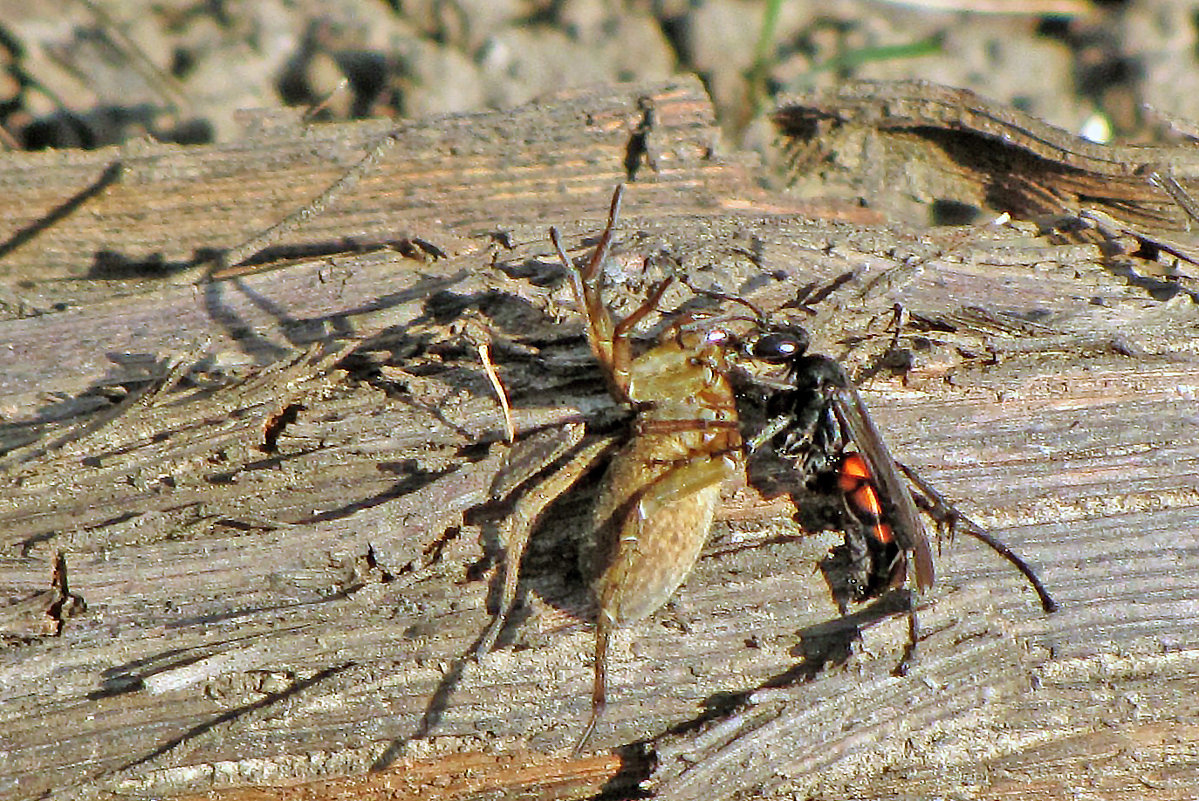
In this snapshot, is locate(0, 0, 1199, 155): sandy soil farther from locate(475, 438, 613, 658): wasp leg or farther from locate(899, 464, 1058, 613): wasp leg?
locate(475, 438, 613, 658): wasp leg

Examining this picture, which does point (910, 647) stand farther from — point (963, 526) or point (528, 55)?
point (528, 55)

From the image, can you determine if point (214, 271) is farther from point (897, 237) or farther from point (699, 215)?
point (897, 237)

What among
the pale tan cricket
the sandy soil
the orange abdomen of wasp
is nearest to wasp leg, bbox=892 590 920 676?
the orange abdomen of wasp

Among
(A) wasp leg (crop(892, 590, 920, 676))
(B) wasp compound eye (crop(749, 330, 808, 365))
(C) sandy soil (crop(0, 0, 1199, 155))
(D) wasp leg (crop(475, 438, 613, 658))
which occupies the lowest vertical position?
(A) wasp leg (crop(892, 590, 920, 676))

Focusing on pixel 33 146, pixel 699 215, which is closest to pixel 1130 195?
pixel 699 215

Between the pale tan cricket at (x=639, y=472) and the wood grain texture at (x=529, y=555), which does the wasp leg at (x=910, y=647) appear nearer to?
the wood grain texture at (x=529, y=555)

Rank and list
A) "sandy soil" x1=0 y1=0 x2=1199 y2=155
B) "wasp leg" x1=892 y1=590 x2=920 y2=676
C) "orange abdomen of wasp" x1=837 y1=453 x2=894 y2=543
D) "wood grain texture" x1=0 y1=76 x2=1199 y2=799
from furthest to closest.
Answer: "sandy soil" x1=0 y1=0 x2=1199 y2=155
"orange abdomen of wasp" x1=837 y1=453 x2=894 y2=543
"wasp leg" x1=892 y1=590 x2=920 y2=676
"wood grain texture" x1=0 y1=76 x2=1199 y2=799
